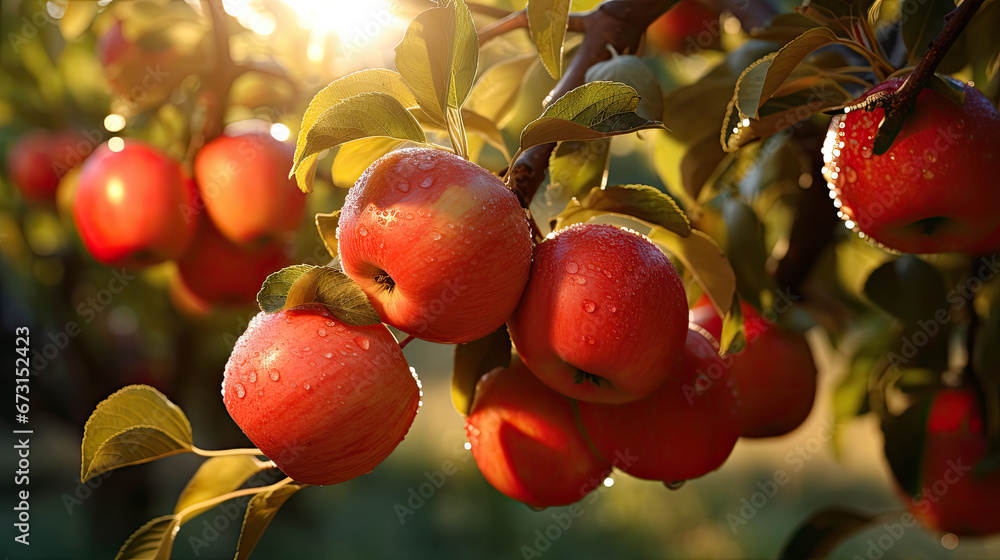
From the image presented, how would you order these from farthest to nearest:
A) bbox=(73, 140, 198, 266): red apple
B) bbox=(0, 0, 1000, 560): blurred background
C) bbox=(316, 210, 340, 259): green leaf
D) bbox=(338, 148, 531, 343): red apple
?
bbox=(0, 0, 1000, 560): blurred background < bbox=(73, 140, 198, 266): red apple < bbox=(316, 210, 340, 259): green leaf < bbox=(338, 148, 531, 343): red apple

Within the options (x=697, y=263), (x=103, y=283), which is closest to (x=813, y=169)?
(x=697, y=263)

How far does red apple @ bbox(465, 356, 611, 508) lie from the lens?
0.50m

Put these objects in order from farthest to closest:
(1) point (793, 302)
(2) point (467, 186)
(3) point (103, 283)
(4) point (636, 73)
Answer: (3) point (103, 283) → (1) point (793, 302) → (4) point (636, 73) → (2) point (467, 186)

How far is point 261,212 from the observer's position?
858 millimetres

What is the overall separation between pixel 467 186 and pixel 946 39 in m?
0.29

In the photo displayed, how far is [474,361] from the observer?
0.50 m

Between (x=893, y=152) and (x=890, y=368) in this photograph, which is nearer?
(x=893, y=152)

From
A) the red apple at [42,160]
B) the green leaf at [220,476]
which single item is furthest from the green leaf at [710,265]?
the red apple at [42,160]

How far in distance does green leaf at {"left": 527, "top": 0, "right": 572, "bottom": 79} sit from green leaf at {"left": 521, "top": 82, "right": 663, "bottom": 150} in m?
0.10

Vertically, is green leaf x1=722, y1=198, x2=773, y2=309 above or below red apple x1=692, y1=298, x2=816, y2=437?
above

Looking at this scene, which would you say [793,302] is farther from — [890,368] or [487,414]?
[487,414]

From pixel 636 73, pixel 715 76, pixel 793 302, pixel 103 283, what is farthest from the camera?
pixel 103 283

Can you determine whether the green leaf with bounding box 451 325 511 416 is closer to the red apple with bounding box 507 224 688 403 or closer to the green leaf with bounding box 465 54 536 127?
the red apple with bounding box 507 224 688 403

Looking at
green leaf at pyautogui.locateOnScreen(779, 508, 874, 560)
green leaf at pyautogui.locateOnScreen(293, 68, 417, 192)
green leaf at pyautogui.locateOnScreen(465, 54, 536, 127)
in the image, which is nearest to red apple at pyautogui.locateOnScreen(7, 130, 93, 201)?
green leaf at pyautogui.locateOnScreen(465, 54, 536, 127)
